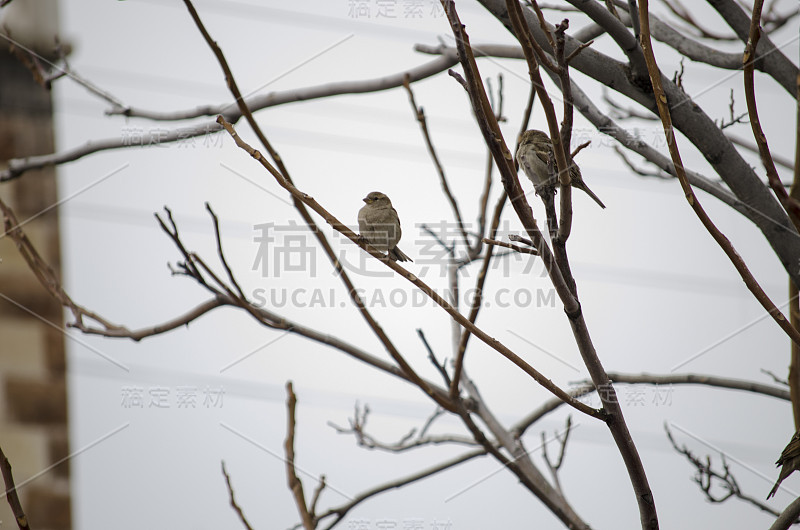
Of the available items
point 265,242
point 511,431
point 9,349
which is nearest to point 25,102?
point 9,349

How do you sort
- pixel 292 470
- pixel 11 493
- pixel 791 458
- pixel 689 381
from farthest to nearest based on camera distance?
1. pixel 689 381
2. pixel 791 458
3. pixel 11 493
4. pixel 292 470

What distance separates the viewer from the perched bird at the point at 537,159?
292 cm

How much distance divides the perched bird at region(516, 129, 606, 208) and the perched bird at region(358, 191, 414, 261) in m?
0.89

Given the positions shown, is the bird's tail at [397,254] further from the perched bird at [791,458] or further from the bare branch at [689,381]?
the perched bird at [791,458]

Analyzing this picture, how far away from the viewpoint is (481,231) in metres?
3.12

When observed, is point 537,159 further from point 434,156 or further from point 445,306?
point 445,306

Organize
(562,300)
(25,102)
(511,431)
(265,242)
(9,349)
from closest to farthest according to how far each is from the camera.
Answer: (562,300), (511,431), (265,242), (9,349), (25,102)

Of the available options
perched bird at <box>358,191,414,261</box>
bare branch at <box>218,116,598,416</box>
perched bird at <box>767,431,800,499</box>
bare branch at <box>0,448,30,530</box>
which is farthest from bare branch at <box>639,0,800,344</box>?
perched bird at <box>358,191,414,261</box>

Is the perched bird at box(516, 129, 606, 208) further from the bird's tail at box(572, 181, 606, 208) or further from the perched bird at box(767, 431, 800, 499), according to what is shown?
the perched bird at box(767, 431, 800, 499)

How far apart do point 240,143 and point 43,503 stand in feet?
15.4

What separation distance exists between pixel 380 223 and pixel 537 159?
3.45ft

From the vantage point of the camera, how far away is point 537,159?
9.78 ft

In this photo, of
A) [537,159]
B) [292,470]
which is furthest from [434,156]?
[292,470]

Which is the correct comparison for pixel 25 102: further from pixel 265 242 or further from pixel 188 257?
pixel 188 257
